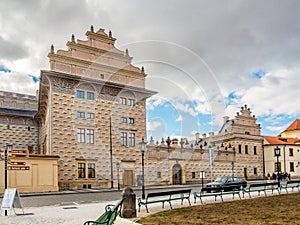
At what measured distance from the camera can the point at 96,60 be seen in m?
30.1

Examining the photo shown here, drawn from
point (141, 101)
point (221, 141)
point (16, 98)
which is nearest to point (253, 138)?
point (221, 141)

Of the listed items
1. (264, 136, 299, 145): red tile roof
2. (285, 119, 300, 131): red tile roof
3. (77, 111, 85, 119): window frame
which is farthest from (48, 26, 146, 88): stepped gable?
(285, 119, 300, 131): red tile roof

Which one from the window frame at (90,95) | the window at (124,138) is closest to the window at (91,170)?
the window at (124,138)

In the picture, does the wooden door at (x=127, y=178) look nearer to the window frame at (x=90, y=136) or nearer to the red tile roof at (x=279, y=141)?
the window frame at (x=90, y=136)

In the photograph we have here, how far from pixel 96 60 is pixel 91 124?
5.49 m

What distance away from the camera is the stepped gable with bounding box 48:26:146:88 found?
1124 inches

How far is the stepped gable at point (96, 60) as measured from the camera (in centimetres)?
2855

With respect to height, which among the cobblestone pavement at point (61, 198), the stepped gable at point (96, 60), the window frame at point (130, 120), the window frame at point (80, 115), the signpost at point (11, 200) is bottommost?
the cobblestone pavement at point (61, 198)

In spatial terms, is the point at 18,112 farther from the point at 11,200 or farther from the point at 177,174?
the point at 11,200

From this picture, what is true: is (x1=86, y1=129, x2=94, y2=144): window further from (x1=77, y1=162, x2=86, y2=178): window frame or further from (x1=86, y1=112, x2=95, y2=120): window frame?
(x1=77, y1=162, x2=86, y2=178): window frame

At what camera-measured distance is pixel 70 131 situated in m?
28.3

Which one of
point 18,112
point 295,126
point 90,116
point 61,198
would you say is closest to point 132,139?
point 90,116

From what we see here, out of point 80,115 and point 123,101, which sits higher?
point 123,101

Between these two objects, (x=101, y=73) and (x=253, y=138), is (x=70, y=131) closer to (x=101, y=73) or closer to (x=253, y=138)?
(x=101, y=73)
